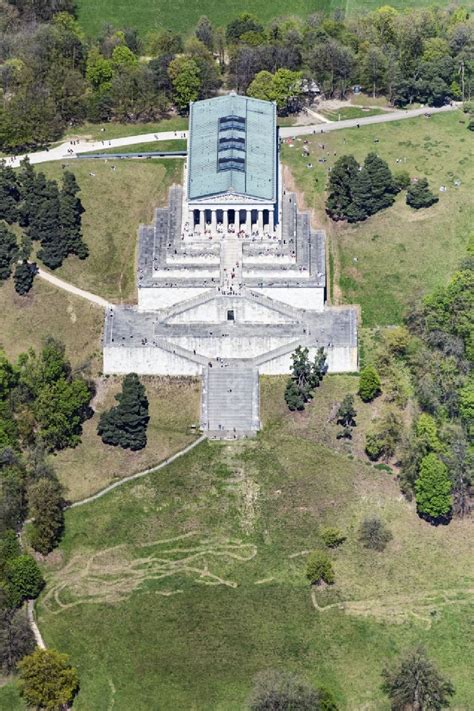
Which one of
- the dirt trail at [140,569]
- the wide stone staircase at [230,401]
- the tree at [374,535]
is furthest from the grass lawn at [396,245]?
the dirt trail at [140,569]

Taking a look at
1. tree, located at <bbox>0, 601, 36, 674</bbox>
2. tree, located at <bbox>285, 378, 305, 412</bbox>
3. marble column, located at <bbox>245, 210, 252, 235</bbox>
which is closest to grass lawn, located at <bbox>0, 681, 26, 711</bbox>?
tree, located at <bbox>0, 601, 36, 674</bbox>

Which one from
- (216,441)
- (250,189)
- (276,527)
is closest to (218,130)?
(250,189)

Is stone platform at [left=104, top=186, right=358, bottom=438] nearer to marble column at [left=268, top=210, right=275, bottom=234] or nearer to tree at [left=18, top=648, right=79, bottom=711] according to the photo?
marble column at [left=268, top=210, right=275, bottom=234]

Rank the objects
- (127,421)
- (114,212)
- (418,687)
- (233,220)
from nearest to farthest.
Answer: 1. (418,687)
2. (127,421)
3. (233,220)
4. (114,212)

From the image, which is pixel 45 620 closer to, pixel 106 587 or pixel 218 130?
pixel 106 587

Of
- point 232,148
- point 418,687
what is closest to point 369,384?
point 232,148

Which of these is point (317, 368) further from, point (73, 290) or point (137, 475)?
point (73, 290)
